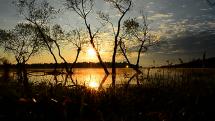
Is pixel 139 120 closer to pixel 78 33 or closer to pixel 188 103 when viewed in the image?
pixel 188 103

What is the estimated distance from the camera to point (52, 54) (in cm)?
6066

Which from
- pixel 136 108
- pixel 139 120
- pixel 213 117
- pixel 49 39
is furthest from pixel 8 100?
Answer: pixel 49 39

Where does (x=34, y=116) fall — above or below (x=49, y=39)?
below

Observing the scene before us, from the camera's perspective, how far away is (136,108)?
14891 millimetres

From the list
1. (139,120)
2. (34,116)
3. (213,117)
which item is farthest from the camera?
(213,117)

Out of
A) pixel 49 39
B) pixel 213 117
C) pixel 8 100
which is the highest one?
pixel 49 39

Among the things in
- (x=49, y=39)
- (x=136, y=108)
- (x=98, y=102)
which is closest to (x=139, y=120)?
(x=98, y=102)

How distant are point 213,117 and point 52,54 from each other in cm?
5000

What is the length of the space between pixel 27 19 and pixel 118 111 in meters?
52.3

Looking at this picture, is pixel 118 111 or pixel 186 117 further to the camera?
pixel 118 111

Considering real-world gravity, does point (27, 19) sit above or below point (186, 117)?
above

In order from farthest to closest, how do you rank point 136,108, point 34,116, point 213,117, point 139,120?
1. point 136,108
2. point 213,117
3. point 139,120
4. point 34,116

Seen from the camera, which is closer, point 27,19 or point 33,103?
point 33,103

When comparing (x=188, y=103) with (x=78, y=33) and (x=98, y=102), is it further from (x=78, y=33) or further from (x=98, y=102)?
(x=78, y=33)
